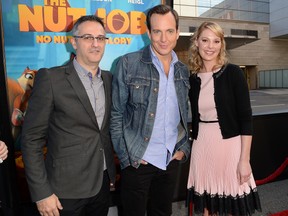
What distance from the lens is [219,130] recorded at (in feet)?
7.27

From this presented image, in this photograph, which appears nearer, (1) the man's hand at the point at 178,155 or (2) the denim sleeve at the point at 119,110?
(2) the denim sleeve at the point at 119,110

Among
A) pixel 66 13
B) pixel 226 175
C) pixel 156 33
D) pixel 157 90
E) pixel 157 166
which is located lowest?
pixel 226 175

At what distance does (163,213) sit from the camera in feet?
7.18

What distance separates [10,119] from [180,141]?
167 cm

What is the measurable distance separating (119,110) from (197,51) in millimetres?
970

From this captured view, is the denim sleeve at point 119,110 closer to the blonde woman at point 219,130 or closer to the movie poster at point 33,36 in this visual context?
the blonde woman at point 219,130

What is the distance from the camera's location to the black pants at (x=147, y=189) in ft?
6.38

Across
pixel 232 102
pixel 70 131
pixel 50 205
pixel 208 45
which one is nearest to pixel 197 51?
pixel 208 45

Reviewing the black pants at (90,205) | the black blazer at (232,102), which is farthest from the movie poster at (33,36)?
the black blazer at (232,102)

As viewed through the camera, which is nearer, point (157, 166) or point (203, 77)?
point (157, 166)

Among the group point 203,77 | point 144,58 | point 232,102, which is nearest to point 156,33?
point 144,58

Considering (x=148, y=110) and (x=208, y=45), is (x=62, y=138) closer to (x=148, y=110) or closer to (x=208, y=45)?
(x=148, y=110)

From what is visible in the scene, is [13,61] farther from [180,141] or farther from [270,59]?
[270,59]

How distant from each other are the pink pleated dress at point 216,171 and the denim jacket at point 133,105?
560 mm
